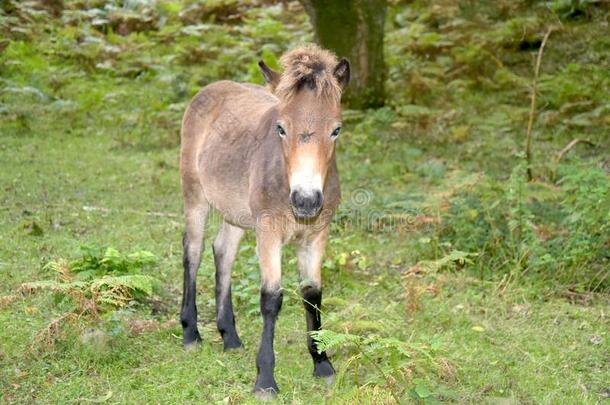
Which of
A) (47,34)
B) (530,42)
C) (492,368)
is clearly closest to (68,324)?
(492,368)

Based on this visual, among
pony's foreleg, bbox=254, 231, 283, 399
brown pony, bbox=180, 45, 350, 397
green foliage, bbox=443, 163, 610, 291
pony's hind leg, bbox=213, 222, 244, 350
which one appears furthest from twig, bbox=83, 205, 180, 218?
pony's foreleg, bbox=254, 231, 283, 399

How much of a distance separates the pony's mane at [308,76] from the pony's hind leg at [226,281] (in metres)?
1.85

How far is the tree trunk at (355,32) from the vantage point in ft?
43.6

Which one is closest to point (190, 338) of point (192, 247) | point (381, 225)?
point (192, 247)

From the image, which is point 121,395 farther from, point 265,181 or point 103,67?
point 103,67

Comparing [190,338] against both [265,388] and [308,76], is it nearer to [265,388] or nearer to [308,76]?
[265,388]

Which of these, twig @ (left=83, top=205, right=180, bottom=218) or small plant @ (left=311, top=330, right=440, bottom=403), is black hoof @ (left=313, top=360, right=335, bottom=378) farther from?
twig @ (left=83, top=205, right=180, bottom=218)

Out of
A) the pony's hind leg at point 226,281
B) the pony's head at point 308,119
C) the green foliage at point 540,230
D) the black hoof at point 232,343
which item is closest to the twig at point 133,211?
the pony's hind leg at point 226,281

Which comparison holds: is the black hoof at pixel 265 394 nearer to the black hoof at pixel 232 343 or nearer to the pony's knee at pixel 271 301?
the pony's knee at pixel 271 301

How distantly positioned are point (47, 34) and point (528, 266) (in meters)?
15.7

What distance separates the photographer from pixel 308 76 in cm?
540

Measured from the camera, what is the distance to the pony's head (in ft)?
16.5

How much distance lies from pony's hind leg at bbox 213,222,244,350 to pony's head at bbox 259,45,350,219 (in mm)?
1611

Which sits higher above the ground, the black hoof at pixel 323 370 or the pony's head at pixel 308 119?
the pony's head at pixel 308 119
